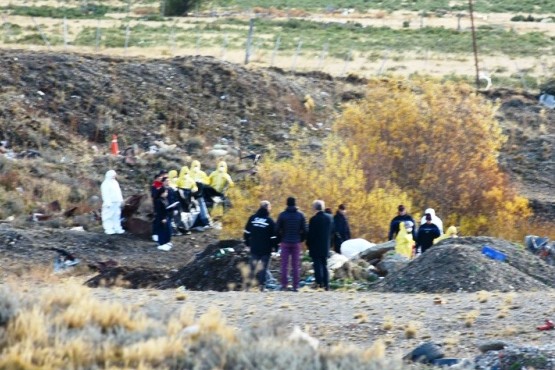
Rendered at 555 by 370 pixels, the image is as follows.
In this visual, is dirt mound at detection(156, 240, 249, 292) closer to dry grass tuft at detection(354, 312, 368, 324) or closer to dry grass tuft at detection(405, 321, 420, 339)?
dry grass tuft at detection(354, 312, 368, 324)

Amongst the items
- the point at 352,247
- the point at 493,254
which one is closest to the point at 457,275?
the point at 493,254

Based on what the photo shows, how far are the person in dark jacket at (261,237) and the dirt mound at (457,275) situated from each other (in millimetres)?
1848

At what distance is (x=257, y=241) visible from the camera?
20344 mm

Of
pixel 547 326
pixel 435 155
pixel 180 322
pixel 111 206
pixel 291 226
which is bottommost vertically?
pixel 435 155

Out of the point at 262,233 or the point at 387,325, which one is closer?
the point at 387,325

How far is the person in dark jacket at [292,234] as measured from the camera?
2028 centimetres

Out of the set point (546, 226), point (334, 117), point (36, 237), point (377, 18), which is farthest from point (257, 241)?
point (377, 18)

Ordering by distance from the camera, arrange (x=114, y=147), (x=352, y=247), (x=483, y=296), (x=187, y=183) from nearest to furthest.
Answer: (x=483, y=296) → (x=352, y=247) → (x=187, y=183) → (x=114, y=147)

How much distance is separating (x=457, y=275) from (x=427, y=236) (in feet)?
13.1

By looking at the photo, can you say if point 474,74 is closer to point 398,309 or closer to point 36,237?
point 36,237

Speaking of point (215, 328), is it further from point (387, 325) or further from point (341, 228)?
point (341, 228)

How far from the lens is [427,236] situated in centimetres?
2395

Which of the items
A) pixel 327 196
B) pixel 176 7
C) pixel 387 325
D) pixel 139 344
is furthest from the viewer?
pixel 176 7

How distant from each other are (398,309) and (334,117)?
27694mm
